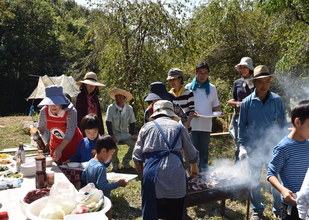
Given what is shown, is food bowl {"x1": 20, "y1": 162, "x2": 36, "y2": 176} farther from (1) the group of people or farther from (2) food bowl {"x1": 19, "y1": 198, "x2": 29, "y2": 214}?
(2) food bowl {"x1": 19, "y1": 198, "x2": 29, "y2": 214}

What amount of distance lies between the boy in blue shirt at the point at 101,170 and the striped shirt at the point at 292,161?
148 centimetres

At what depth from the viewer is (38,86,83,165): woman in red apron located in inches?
145

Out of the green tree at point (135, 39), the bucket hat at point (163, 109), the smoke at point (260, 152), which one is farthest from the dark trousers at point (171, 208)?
the green tree at point (135, 39)

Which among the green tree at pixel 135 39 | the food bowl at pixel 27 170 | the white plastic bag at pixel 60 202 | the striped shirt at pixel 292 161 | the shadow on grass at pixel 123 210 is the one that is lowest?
the shadow on grass at pixel 123 210

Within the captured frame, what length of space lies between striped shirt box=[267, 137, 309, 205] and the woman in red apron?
8.19ft

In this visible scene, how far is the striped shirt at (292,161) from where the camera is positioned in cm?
255

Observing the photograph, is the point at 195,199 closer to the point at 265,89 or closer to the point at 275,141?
the point at 275,141

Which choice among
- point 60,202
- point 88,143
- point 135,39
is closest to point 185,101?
point 88,143

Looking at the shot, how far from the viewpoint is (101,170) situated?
9.71 feet

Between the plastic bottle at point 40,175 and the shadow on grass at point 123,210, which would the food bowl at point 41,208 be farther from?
the shadow on grass at point 123,210

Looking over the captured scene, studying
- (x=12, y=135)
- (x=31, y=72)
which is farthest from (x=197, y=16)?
(x=31, y=72)

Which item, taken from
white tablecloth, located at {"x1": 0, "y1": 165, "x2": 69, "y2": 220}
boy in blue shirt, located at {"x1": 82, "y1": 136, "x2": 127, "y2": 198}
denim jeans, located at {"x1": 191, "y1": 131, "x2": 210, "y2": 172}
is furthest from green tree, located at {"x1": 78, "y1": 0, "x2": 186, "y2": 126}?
white tablecloth, located at {"x1": 0, "y1": 165, "x2": 69, "y2": 220}

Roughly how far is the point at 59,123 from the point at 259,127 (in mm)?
2673

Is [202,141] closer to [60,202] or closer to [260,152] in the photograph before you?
[260,152]
